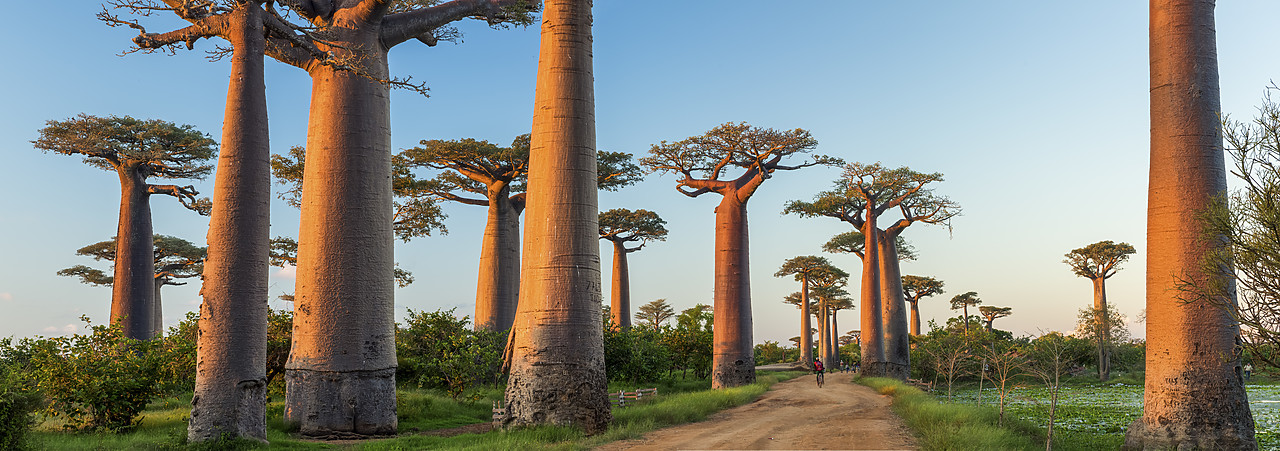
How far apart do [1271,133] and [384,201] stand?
40.6 ft

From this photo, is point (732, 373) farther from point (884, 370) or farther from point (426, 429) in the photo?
point (426, 429)

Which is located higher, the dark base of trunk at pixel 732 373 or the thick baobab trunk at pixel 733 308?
the thick baobab trunk at pixel 733 308

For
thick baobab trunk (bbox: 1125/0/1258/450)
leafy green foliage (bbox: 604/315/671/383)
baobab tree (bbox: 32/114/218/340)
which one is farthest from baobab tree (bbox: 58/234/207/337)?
thick baobab trunk (bbox: 1125/0/1258/450)

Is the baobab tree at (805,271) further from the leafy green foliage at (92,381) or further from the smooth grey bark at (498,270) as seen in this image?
the leafy green foliage at (92,381)

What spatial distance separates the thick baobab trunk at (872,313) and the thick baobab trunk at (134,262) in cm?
2555

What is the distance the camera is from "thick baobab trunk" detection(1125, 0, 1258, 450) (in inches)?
402

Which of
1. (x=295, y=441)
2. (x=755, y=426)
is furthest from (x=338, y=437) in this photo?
(x=755, y=426)

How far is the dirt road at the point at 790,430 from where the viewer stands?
33.7 feet

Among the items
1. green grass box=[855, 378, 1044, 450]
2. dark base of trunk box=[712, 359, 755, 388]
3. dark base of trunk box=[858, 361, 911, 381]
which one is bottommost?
dark base of trunk box=[858, 361, 911, 381]

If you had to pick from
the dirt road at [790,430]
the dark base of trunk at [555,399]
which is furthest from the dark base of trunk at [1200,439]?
the dark base of trunk at [555,399]

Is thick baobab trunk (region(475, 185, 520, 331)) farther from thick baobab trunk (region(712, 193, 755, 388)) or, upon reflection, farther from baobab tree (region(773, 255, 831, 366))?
baobab tree (region(773, 255, 831, 366))

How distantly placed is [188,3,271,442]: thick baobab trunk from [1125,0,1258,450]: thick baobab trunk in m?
12.5

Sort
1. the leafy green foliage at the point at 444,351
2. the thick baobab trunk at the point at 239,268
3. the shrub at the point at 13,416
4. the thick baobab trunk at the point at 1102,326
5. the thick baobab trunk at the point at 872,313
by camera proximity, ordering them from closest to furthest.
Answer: the shrub at the point at 13,416 < the thick baobab trunk at the point at 239,268 < the leafy green foliage at the point at 444,351 < the thick baobab trunk at the point at 872,313 < the thick baobab trunk at the point at 1102,326

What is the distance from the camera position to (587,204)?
1202cm
